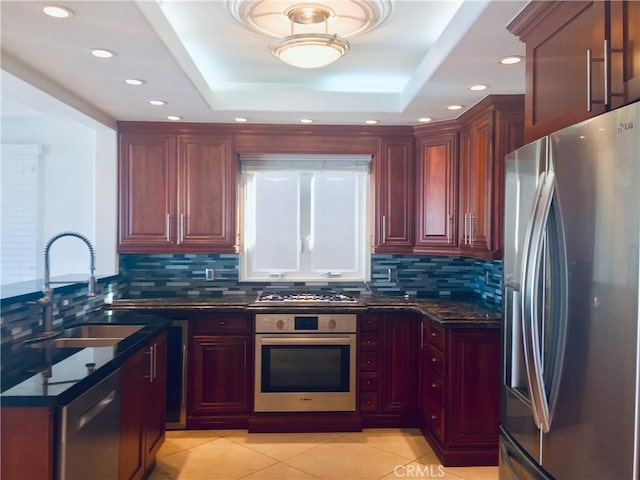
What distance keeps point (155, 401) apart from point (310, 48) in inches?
87.3

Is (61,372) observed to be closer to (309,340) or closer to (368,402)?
(309,340)

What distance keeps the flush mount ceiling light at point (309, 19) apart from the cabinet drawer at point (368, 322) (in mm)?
1950

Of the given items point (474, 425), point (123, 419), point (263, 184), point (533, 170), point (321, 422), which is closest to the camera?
point (533, 170)

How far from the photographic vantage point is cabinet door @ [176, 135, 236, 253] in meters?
3.67

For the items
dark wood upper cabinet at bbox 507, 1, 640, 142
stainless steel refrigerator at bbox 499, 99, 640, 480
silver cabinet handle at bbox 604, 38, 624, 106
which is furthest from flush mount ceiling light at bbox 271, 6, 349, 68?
silver cabinet handle at bbox 604, 38, 624, 106

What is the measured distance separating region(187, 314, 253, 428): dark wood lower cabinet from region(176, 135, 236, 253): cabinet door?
67 centimetres

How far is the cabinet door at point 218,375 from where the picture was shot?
11.0 ft

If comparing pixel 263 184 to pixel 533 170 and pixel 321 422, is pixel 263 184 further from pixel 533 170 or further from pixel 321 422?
pixel 533 170

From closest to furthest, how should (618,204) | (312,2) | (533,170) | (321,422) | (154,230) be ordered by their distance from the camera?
(618,204) < (533,170) < (312,2) < (321,422) < (154,230)

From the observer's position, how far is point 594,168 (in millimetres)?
1234

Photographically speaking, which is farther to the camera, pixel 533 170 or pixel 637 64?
pixel 533 170

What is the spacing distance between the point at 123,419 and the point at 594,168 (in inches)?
88.7

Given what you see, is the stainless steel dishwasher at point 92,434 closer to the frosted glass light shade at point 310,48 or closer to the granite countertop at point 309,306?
the granite countertop at point 309,306

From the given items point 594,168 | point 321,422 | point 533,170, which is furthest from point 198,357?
point 594,168
